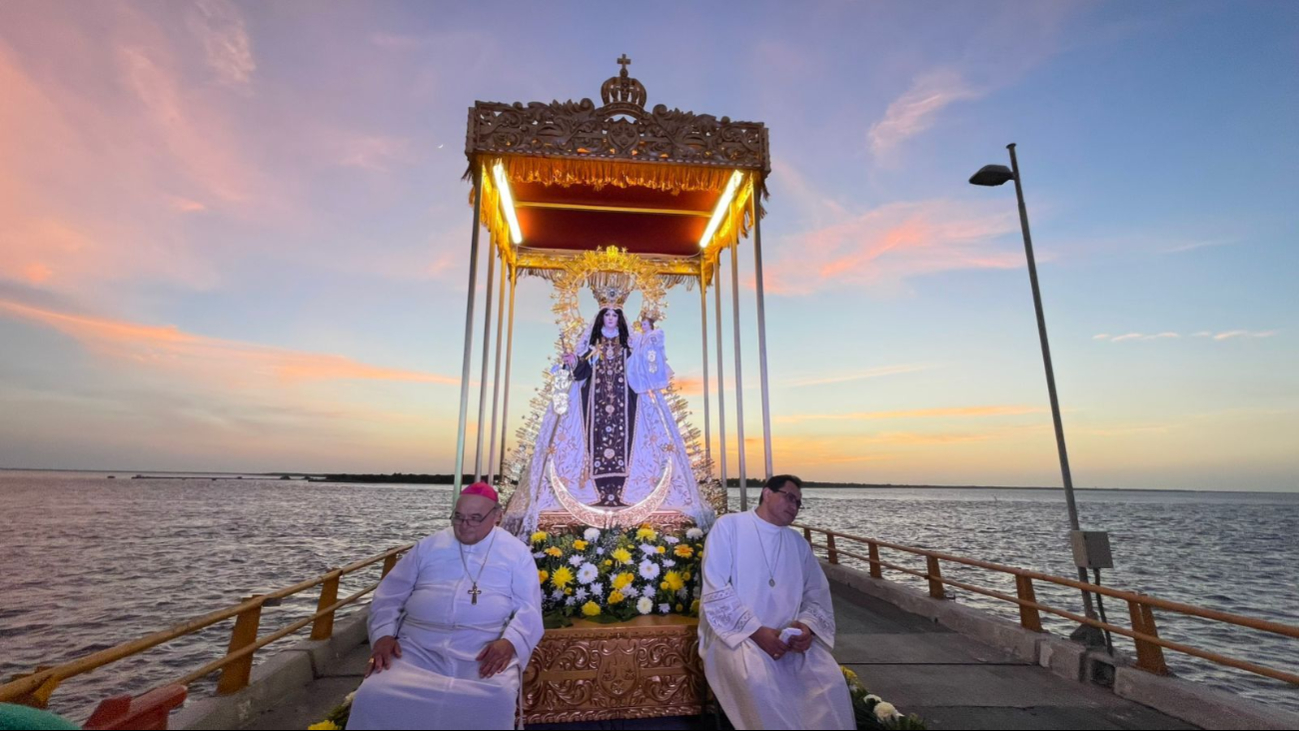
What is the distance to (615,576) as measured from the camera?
4012mm

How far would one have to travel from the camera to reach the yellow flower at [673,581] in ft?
13.3

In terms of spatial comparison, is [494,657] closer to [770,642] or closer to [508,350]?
[770,642]

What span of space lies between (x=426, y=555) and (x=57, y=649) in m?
11.4

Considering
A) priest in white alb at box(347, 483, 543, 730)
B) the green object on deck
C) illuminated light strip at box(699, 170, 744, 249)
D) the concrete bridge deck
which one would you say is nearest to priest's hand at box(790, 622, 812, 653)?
the concrete bridge deck

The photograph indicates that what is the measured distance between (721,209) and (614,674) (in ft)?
16.4

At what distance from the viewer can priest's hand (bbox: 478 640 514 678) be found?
274 centimetres

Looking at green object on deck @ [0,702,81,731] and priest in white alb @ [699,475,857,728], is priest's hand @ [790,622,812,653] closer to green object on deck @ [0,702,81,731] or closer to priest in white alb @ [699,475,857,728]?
priest in white alb @ [699,475,857,728]

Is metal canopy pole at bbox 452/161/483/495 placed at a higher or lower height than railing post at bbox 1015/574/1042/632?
higher

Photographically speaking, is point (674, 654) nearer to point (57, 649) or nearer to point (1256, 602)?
point (57, 649)

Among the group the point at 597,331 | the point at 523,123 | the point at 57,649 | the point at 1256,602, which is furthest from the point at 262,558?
the point at 1256,602

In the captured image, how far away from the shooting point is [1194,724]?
12.0 feet

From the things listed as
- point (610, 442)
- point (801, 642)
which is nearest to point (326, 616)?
point (610, 442)

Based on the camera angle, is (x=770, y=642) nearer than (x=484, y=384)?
Yes

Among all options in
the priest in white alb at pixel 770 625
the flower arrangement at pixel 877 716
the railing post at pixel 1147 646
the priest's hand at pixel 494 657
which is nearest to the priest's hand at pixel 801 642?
the priest in white alb at pixel 770 625
